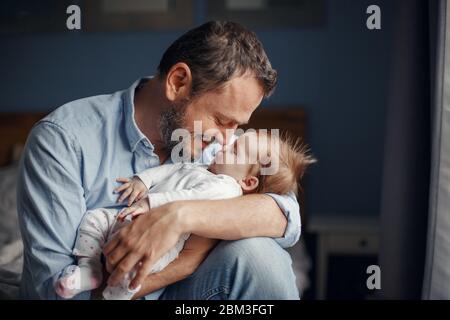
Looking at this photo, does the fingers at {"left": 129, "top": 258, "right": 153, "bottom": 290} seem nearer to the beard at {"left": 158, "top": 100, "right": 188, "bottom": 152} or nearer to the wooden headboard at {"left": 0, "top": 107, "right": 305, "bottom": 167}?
the beard at {"left": 158, "top": 100, "right": 188, "bottom": 152}

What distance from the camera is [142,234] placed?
89 centimetres

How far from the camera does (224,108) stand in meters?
1.02

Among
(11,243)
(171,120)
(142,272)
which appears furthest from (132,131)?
(11,243)

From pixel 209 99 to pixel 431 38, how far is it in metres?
0.63

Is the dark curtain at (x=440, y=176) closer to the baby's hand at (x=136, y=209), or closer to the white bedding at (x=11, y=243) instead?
the white bedding at (x=11, y=243)

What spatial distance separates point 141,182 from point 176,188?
63 millimetres

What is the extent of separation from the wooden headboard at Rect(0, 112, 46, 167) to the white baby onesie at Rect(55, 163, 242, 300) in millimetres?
909

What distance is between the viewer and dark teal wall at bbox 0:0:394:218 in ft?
5.73

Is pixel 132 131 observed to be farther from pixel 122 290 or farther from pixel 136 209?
pixel 122 290

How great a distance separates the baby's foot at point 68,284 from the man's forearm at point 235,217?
0.19m

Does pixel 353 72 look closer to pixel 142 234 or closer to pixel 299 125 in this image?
pixel 299 125

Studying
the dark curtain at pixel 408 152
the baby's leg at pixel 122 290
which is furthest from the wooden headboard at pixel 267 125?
the baby's leg at pixel 122 290

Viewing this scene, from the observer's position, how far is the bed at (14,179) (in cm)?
131

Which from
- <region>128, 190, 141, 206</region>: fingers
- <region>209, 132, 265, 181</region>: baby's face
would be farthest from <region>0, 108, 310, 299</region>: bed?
<region>209, 132, 265, 181</region>: baby's face
